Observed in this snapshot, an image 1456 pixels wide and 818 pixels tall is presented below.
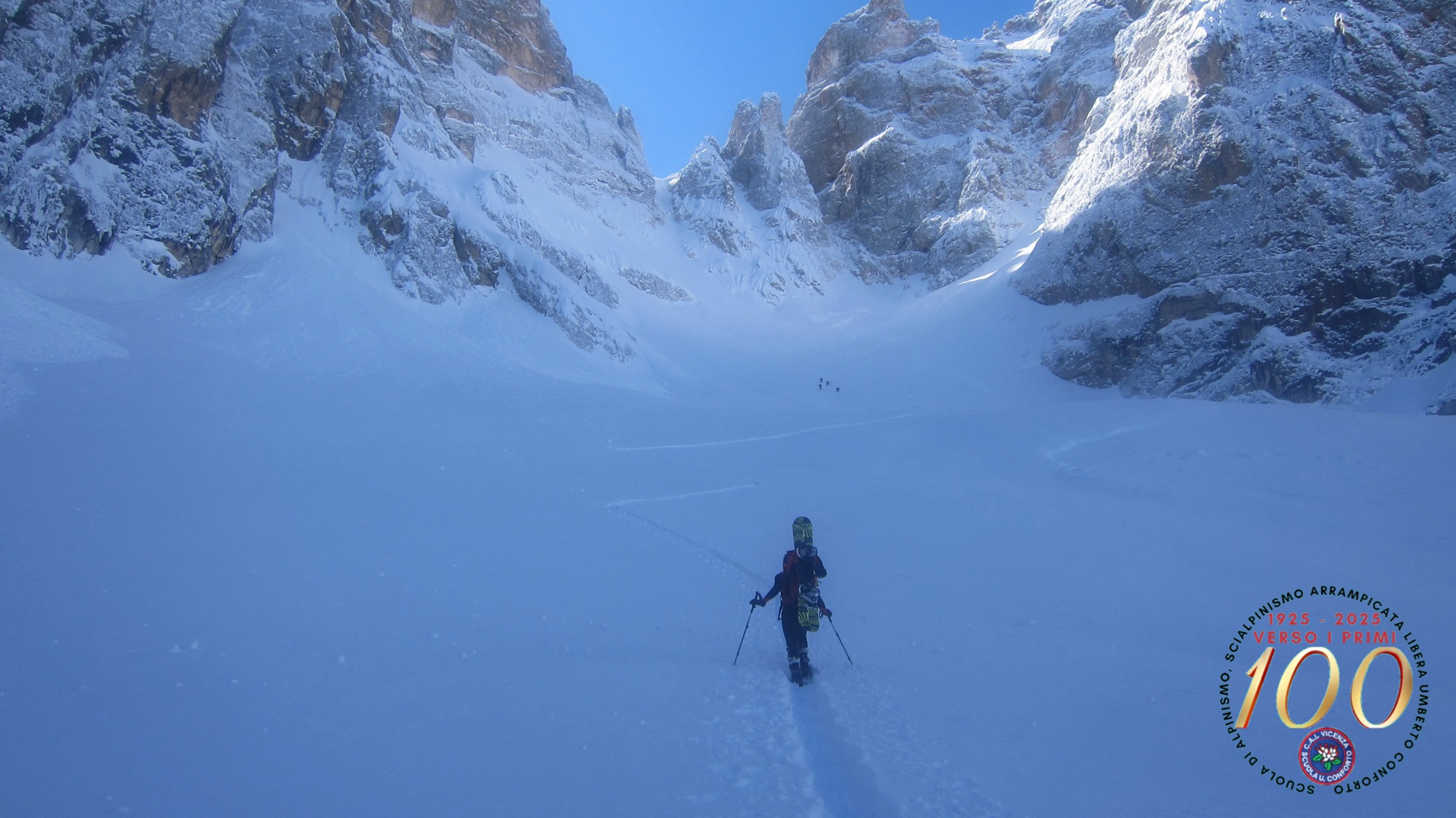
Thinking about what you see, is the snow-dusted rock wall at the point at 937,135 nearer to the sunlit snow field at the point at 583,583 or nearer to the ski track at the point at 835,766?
the sunlit snow field at the point at 583,583

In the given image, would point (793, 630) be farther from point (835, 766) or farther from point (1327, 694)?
point (1327, 694)

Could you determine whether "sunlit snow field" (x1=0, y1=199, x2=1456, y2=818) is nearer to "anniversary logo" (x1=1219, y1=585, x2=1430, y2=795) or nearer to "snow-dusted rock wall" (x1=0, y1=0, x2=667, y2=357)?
"anniversary logo" (x1=1219, y1=585, x2=1430, y2=795)

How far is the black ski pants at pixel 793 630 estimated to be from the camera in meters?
5.88

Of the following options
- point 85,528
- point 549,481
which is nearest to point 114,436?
point 85,528

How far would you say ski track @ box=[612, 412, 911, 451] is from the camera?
17.5m

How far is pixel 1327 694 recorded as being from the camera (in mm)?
4840

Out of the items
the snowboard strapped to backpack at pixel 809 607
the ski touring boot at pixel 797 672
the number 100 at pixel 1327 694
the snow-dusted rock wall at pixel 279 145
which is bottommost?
the ski touring boot at pixel 797 672

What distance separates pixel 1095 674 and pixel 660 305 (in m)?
37.9

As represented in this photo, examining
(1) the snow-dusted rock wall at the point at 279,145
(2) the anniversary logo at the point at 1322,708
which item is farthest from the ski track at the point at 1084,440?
(1) the snow-dusted rock wall at the point at 279,145

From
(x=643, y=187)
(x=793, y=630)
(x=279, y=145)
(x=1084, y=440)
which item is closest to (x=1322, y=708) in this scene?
(x=793, y=630)

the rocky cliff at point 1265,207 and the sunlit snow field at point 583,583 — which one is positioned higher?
the rocky cliff at point 1265,207

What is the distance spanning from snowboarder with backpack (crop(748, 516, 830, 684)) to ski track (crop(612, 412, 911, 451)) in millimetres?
11373

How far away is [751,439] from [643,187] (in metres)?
39.4

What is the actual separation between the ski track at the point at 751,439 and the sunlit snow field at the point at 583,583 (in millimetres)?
221
